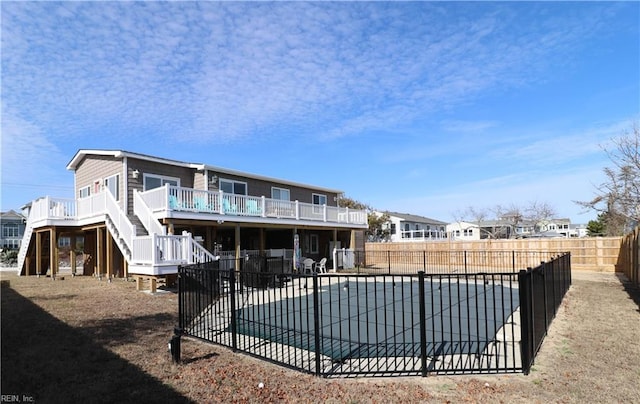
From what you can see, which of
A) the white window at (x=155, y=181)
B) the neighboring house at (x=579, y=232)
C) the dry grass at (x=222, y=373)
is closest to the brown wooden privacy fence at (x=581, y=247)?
the dry grass at (x=222, y=373)

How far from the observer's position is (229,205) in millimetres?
17141

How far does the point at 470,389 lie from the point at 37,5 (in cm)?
1126

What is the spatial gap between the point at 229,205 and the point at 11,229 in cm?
4903

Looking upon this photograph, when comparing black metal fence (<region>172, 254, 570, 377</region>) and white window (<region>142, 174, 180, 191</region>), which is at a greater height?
white window (<region>142, 174, 180, 191</region>)

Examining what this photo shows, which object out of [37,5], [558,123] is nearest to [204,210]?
[37,5]

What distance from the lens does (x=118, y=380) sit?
4.68 meters

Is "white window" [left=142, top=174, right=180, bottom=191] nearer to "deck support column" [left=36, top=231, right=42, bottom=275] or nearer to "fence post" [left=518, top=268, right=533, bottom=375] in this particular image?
"deck support column" [left=36, top=231, right=42, bottom=275]

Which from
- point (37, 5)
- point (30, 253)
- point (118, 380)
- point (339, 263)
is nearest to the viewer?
point (118, 380)

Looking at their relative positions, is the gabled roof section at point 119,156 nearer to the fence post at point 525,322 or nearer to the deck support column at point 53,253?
the deck support column at point 53,253

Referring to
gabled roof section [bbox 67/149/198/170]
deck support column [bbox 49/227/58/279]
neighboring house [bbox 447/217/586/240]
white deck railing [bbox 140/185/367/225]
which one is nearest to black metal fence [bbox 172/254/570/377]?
white deck railing [bbox 140/185/367/225]

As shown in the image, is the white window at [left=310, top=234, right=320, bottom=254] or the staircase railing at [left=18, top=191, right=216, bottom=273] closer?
the staircase railing at [left=18, top=191, right=216, bottom=273]

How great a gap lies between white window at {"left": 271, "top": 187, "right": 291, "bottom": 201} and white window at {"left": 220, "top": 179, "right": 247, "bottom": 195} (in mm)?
2499

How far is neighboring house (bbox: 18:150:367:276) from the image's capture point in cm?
1295

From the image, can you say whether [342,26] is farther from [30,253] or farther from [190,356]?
[30,253]
